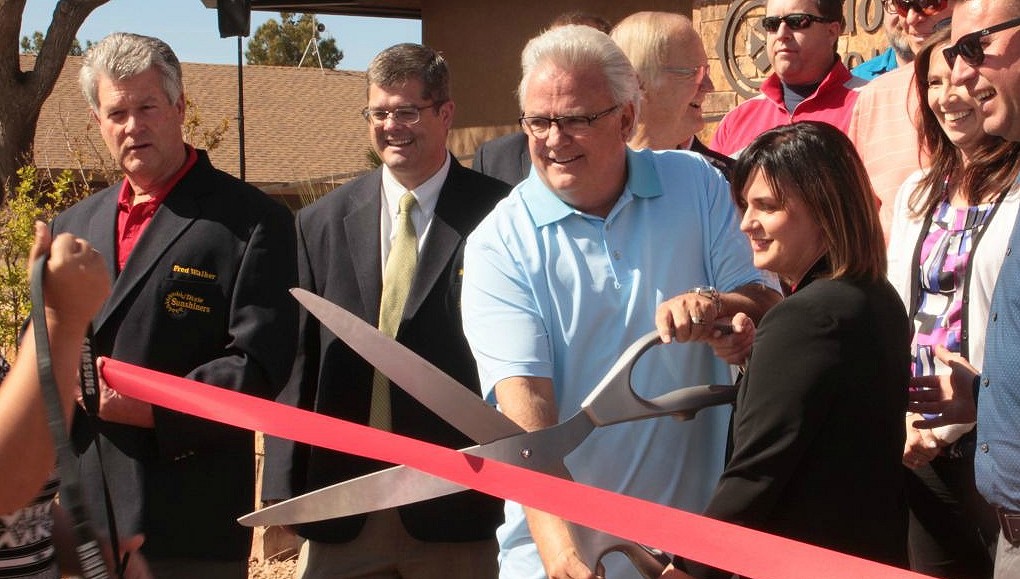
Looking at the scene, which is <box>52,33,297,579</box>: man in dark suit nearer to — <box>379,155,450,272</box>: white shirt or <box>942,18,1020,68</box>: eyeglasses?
<box>379,155,450,272</box>: white shirt

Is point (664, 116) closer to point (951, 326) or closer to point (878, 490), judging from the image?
point (951, 326)

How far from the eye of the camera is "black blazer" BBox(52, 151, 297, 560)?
399 centimetres

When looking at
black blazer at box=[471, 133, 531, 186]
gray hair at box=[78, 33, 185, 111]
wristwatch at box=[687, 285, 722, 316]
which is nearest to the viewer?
wristwatch at box=[687, 285, 722, 316]

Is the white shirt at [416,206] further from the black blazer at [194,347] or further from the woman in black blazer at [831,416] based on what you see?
the woman in black blazer at [831,416]

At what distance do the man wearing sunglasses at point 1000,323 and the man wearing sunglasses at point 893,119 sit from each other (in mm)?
951

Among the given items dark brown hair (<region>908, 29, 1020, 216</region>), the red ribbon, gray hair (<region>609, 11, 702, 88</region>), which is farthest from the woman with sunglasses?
the red ribbon

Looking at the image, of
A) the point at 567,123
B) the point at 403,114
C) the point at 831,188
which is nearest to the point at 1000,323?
the point at 831,188

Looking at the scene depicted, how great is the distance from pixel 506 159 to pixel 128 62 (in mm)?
1471

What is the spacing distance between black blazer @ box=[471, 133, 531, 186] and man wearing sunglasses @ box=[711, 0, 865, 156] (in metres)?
0.83

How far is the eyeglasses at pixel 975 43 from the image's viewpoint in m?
3.12

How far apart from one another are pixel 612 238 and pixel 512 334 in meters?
0.38

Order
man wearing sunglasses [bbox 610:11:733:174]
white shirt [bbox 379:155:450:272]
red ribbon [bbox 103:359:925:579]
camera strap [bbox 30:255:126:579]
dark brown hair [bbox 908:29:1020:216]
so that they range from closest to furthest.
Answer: camera strap [bbox 30:255:126:579] < red ribbon [bbox 103:359:925:579] < dark brown hair [bbox 908:29:1020:216] < white shirt [bbox 379:155:450:272] < man wearing sunglasses [bbox 610:11:733:174]

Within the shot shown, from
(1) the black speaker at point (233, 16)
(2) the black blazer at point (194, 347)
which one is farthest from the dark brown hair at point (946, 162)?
(1) the black speaker at point (233, 16)

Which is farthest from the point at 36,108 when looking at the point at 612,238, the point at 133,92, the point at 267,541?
the point at 612,238
